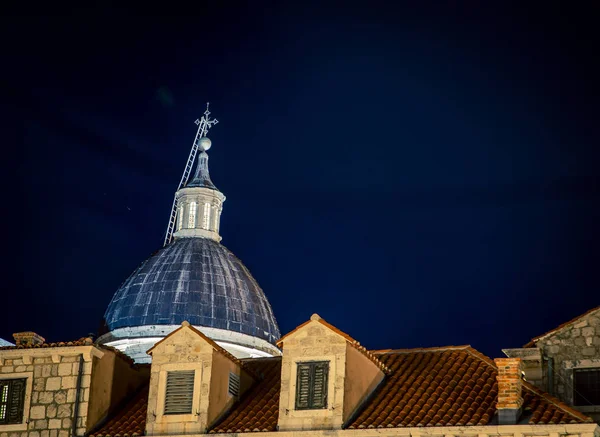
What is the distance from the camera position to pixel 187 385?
36.5 metres

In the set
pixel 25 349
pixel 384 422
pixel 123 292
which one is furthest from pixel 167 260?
pixel 384 422

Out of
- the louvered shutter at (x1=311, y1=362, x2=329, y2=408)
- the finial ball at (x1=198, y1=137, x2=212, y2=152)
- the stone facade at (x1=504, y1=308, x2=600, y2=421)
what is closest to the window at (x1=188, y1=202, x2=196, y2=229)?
the finial ball at (x1=198, y1=137, x2=212, y2=152)

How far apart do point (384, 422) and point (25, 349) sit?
1059cm

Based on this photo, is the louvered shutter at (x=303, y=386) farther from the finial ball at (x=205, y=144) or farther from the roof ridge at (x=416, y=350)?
the finial ball at (x=205, y=144)

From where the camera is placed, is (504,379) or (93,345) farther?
(93,345)

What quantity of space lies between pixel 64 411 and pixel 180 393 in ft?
11.5

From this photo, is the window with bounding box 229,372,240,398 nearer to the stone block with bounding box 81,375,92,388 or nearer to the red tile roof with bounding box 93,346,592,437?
the red tile roof with bounding box 93,346,592,437

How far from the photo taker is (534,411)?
109ft

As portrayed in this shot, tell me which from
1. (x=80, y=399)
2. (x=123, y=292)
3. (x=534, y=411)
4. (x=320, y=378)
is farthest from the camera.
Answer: (x=123, y=292)

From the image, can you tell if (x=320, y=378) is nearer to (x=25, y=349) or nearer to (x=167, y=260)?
(x=25, y=349)

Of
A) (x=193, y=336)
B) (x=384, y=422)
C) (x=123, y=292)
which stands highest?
(x=123, y=292)

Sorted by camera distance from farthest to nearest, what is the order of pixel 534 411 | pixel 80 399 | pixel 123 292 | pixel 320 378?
1. pixel 123 292
2. pixel 80 399
3. pixel 320 378
4. pixel 534 411

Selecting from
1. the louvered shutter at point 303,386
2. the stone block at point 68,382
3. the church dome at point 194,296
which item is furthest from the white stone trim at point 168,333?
the louvered shutter at point 303,386

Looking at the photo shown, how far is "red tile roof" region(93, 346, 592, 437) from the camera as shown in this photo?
3347cm
